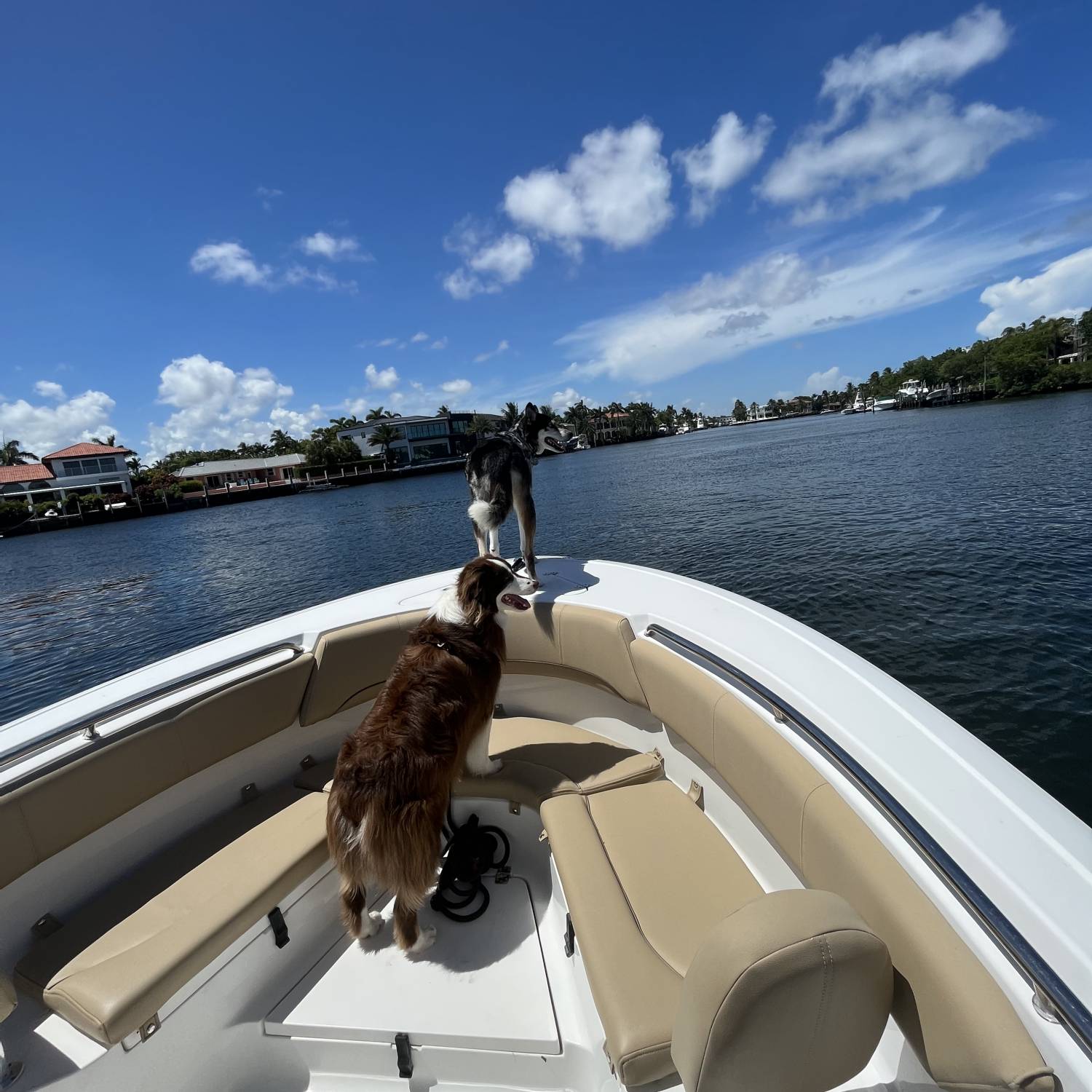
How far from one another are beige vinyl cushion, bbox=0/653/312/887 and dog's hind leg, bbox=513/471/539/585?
5.30 ft

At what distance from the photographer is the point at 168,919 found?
2061mm

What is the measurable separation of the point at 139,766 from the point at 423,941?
1499 millimetres

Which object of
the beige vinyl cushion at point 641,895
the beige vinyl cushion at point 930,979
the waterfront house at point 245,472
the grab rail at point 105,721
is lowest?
the beige vinyl cushion at point 641,895

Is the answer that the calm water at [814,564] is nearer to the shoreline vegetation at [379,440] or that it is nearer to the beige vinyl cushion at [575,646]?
the beige vinyl cushion at [575,646]

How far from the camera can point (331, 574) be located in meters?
17.5

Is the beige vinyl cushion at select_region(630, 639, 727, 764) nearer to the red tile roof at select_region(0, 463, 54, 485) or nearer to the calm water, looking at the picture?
the calm water

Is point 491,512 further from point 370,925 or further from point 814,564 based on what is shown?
point 814,564

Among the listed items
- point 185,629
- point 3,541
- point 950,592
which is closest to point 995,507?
point 950,592

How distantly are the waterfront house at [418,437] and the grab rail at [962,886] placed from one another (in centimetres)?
7816

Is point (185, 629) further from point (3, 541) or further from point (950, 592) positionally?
point (3, 541)

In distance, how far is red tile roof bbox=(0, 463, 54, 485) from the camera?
5725 cm

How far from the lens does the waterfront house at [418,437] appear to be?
78.7 meters

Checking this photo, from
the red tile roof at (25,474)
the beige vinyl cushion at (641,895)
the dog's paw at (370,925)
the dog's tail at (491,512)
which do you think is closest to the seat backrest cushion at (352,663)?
the dog's tail at (491,512)

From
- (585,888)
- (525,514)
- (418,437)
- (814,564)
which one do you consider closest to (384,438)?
(418,437)
